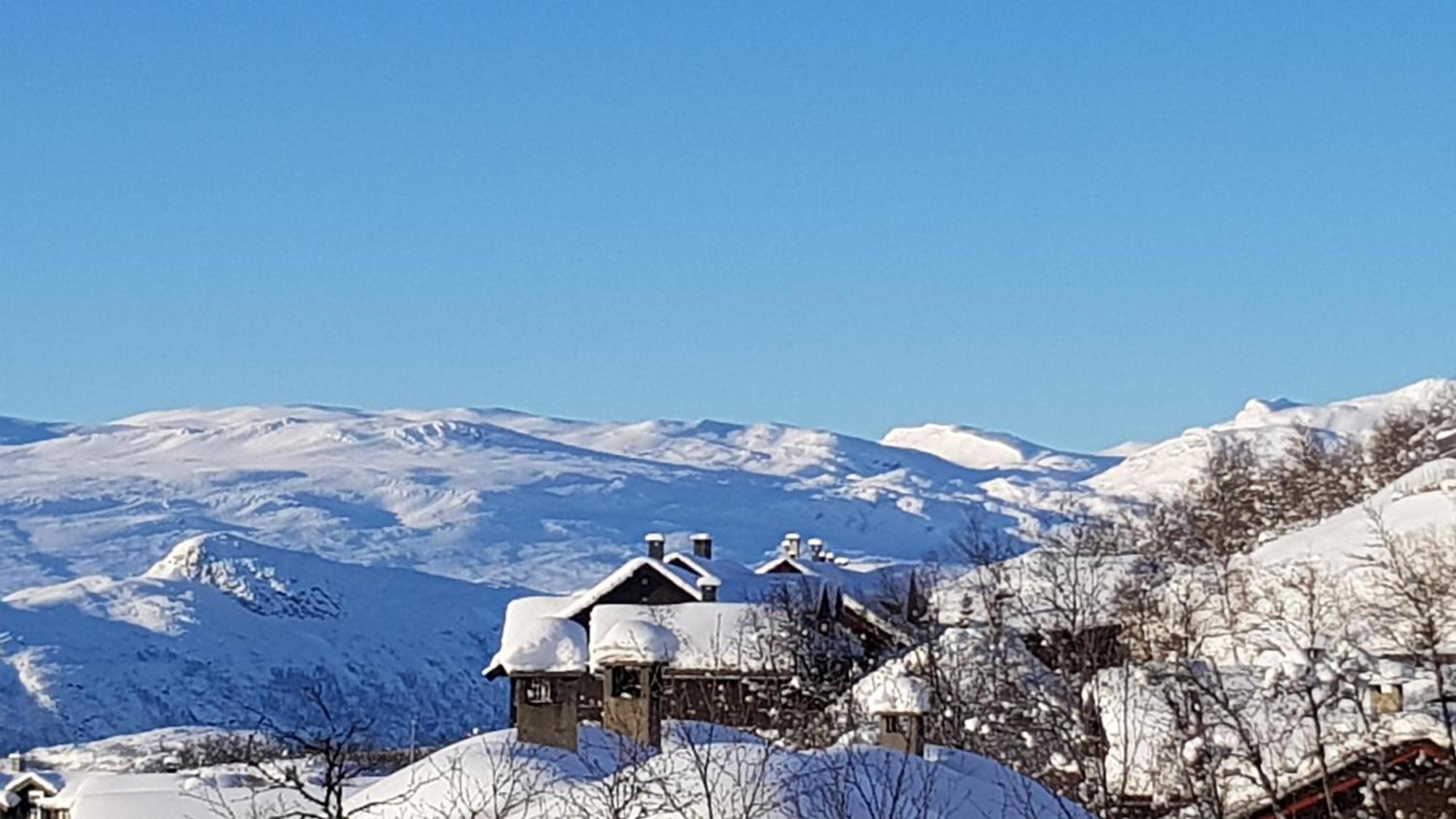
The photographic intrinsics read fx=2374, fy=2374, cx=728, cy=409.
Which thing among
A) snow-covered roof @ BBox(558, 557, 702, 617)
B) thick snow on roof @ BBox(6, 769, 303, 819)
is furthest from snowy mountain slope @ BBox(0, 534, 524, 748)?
thick snow on roof @ BBox(6, 769, 303, 819)

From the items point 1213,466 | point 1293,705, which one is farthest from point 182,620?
point 1293,705

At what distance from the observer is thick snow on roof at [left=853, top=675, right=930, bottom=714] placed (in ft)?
75.3

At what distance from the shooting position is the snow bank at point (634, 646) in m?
21.5

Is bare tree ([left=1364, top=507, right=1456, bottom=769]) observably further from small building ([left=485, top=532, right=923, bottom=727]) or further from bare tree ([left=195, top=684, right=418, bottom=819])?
bare tree ([left=195, top=684, right=418, bottom=819])

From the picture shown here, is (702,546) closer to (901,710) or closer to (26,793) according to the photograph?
(26,793)

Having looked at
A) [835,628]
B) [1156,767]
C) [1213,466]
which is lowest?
[1156,767]

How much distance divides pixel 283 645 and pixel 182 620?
8.47 metres

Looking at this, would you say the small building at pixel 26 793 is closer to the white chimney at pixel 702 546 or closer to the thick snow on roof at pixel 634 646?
the white chimney at pixel 702 546

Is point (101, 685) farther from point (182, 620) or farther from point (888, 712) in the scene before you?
point (888, 712)

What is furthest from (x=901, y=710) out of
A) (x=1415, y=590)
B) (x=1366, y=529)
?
(x=1366, y=529)

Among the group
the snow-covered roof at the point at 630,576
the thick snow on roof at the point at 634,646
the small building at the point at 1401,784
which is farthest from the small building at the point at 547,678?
the snow-covered roof at the point at 630,576

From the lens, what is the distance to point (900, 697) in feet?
75.6

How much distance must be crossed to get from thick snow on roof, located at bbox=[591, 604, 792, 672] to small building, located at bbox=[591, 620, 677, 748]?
26.3 meters

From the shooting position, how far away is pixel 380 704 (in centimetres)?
17638
